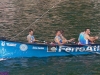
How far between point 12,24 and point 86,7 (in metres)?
17.4

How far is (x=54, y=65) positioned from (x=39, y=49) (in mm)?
2068

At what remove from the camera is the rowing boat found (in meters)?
28.5

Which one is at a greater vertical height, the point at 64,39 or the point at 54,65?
the point at 64,39

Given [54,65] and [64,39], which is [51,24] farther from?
[54,65]

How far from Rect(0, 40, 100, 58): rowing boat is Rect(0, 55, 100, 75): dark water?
0.43 m

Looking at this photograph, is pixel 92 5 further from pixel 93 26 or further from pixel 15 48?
pixel 15 48

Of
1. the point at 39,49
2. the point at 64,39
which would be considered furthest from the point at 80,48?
the point at 39,49

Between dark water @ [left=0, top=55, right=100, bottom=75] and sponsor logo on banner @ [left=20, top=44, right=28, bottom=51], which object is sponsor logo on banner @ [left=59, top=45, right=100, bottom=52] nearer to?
Result: dark water @ [left=0, top=55, right=100, bottom=75]

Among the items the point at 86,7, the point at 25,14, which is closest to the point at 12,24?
the point at 25,14

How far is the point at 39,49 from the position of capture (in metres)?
29.2

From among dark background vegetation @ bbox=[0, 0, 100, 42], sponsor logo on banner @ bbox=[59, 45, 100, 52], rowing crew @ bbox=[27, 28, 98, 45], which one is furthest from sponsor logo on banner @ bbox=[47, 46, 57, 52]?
dark background vegetation @ bbox=[0, 0, 100, 42]

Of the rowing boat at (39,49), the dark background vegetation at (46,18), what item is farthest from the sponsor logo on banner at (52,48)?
the dark background vegetation at (46,18)

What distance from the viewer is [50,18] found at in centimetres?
5000

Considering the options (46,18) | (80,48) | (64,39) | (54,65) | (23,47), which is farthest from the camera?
(46,18)
